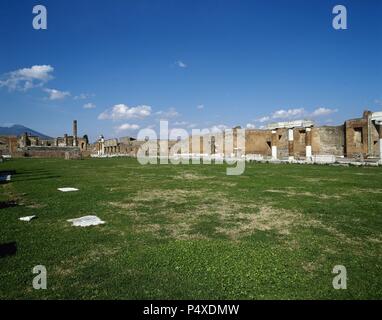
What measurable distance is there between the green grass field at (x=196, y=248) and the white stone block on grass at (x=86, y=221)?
0.20 metres

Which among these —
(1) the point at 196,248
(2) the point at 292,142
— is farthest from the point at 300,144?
(1) the point at 196,248

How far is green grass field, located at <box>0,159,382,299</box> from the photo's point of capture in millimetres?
4012

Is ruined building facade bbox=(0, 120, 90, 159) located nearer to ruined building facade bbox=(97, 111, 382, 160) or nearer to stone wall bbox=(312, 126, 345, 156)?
ruined building facade bbox=(97, 111, 382, 160)

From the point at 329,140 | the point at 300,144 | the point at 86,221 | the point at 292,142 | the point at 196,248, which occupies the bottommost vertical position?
the point at 196,248

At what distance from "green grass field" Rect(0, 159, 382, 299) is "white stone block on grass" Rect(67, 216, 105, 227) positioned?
0.20 meters

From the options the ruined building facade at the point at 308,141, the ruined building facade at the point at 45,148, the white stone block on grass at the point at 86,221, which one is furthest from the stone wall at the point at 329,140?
the ruined building facade at the point at 45,148

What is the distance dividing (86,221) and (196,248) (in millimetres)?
3339

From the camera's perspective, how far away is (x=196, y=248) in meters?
5.52

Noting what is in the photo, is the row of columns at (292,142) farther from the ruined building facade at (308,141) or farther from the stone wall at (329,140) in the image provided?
the stone wall at (329,140)

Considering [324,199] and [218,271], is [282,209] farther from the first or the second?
[218,271]

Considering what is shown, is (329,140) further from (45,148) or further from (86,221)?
(45,148)

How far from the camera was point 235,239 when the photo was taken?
19.9 ft

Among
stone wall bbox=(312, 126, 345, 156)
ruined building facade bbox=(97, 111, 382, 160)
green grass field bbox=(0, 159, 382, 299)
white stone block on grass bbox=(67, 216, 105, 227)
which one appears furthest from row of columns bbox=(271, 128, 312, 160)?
white stone block on grass bbox=(67, 216, 105, 227)
